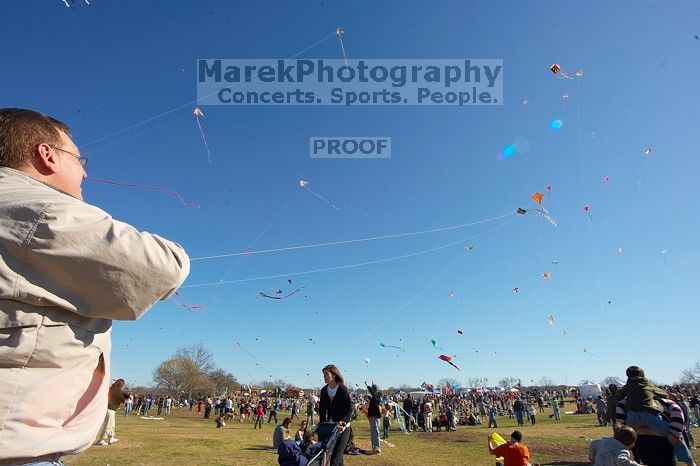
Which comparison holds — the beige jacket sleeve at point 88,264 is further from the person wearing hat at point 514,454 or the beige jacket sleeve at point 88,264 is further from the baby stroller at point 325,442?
the person wearing hat at point 514,454

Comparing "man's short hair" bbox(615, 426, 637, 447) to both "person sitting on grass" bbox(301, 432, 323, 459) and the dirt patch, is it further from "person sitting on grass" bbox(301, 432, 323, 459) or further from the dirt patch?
the dirt patch

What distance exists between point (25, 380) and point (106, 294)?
0.93 feet

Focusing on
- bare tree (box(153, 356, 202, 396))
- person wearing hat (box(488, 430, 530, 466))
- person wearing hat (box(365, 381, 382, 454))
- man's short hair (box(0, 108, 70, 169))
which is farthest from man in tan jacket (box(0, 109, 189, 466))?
bare tree (box(153, 356, 202, 396))

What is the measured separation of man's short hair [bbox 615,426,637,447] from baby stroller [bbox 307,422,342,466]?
365 centimetres

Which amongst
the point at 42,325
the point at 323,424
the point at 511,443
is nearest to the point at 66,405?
the point at 42,325

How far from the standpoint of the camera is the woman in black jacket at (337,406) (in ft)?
21.0

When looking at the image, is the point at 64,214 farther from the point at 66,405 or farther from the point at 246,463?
the point at 246,463

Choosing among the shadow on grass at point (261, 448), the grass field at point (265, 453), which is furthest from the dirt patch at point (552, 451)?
the shadow on grass at point (261, 448)

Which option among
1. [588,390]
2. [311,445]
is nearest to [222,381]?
[588,390]

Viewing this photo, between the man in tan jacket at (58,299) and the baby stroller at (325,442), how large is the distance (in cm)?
526

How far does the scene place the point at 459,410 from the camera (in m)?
42.6

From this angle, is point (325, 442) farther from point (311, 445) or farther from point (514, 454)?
point (514, 454)

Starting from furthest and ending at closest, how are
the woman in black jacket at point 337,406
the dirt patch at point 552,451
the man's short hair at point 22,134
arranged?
the dirt patch at point 552,451 → the woman in black jacket at point 337,406 → the man's short hair at point 22,134

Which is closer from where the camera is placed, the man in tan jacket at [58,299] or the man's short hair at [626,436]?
the man in tan jacket at [58,299]
